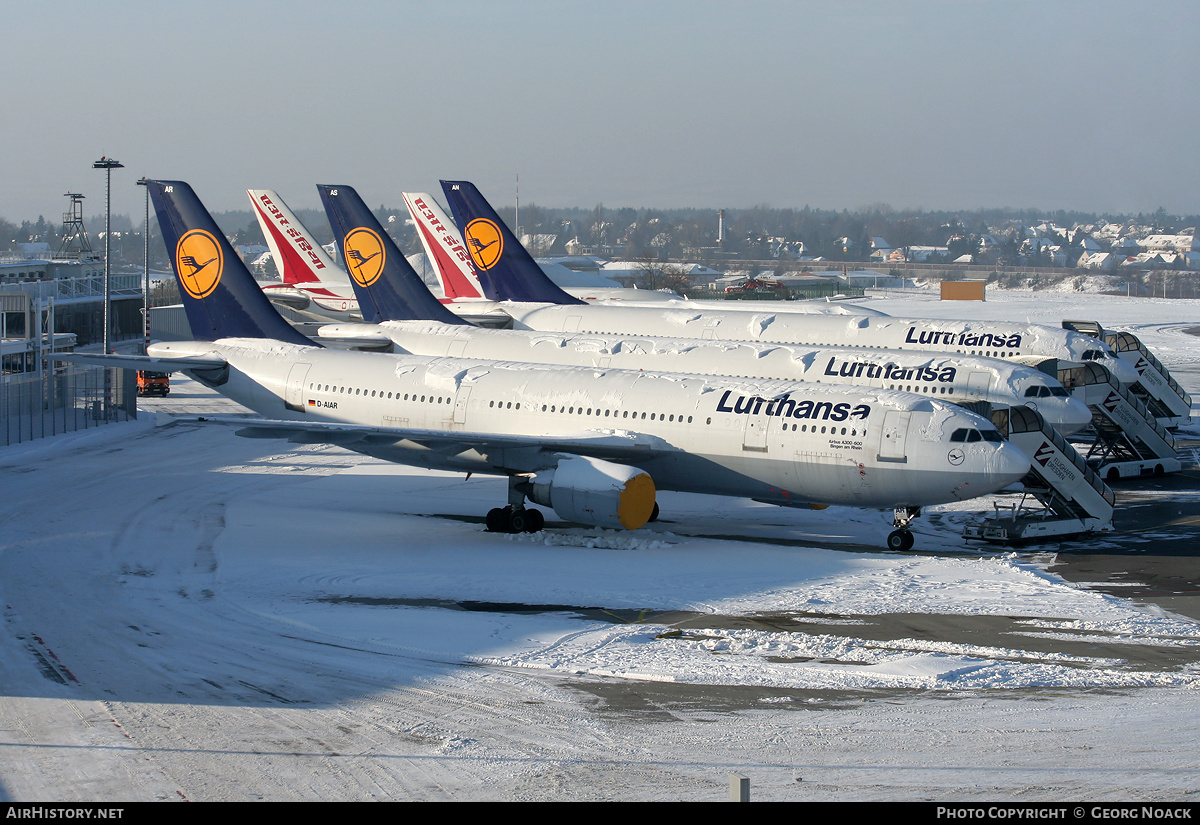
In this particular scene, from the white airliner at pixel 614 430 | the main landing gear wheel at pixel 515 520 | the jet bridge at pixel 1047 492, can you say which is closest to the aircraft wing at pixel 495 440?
the white airliner at pixel 614 430

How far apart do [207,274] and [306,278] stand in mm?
25669

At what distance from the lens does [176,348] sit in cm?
3603

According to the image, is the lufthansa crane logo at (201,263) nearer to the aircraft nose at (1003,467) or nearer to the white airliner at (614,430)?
the white airliner at (614,430)

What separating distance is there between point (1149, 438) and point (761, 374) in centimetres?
1427

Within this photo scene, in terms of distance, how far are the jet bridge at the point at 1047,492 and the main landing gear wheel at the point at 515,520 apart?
35.4 feet

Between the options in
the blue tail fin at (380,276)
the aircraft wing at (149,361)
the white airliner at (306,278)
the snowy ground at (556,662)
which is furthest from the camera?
the white airliner at (306,278)

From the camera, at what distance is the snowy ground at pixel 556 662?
14.9 metres

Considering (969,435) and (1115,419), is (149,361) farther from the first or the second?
(1115,419)

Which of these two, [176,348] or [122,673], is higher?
[176,348]

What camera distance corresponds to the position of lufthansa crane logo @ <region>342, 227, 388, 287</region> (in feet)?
150

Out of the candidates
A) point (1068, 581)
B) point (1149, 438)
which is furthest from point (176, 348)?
point (1149, 438)

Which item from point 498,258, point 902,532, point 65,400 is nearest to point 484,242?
point 498,258

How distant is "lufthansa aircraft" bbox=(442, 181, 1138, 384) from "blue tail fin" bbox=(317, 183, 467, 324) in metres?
7.66
